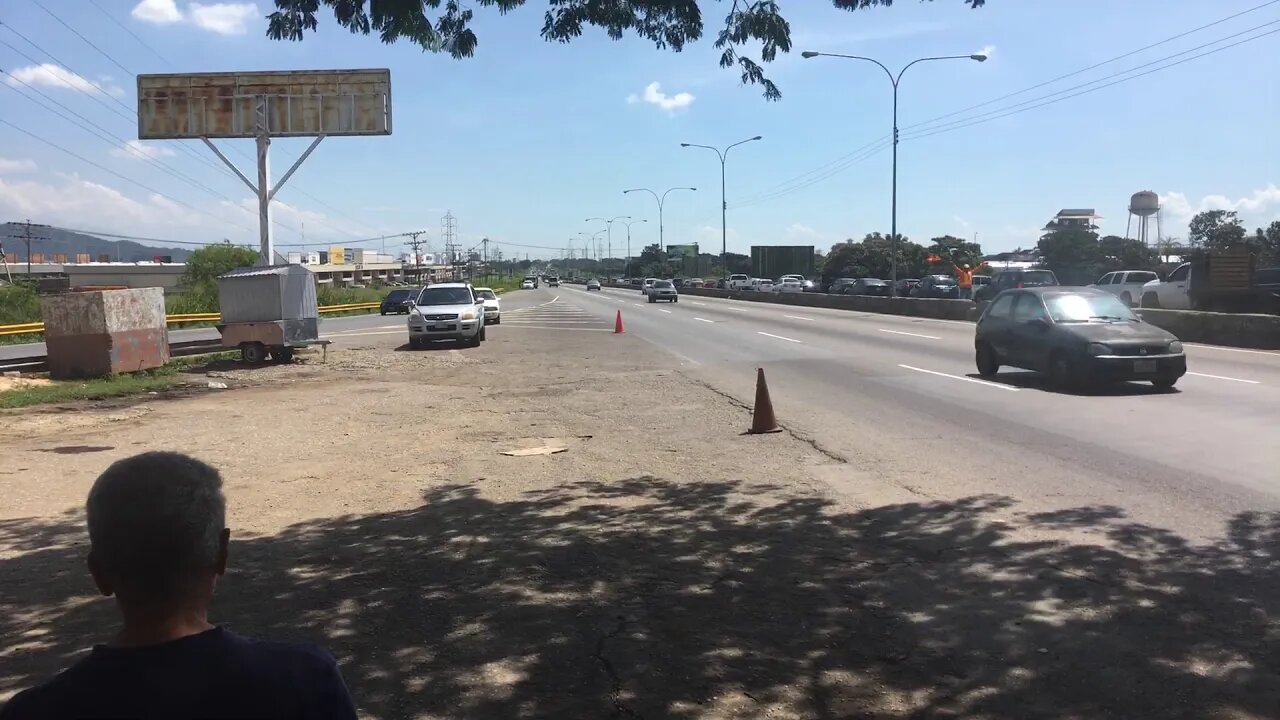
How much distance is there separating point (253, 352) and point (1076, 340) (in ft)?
55.7

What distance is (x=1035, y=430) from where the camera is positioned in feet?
35.8

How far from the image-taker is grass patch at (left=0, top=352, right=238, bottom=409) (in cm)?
1527

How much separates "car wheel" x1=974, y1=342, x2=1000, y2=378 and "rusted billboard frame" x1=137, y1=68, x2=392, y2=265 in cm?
2152

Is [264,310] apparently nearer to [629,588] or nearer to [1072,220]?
[629,588]

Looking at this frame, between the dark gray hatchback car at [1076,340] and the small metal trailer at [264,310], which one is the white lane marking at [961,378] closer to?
the dark gray hatchback car at [1076,340]

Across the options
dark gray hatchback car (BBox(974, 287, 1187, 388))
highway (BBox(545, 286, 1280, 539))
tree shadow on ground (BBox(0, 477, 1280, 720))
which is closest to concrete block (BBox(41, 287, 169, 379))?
highway (BBox(545, 286, 1280, 539))

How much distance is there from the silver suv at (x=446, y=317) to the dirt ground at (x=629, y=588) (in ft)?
50.1

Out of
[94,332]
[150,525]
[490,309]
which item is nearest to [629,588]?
[150,525]

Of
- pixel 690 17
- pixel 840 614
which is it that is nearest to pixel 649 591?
pixel 840 614

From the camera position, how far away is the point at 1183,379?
1505cm

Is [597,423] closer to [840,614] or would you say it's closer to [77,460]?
[77,460]

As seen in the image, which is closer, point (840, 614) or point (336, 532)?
point (840, 614)

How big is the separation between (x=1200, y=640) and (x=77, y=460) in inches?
406

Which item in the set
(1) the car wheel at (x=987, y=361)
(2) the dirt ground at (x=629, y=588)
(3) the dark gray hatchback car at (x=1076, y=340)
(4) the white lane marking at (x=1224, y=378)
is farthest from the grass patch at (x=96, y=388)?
(4) the white lane marking at (x=1224, y=378)
